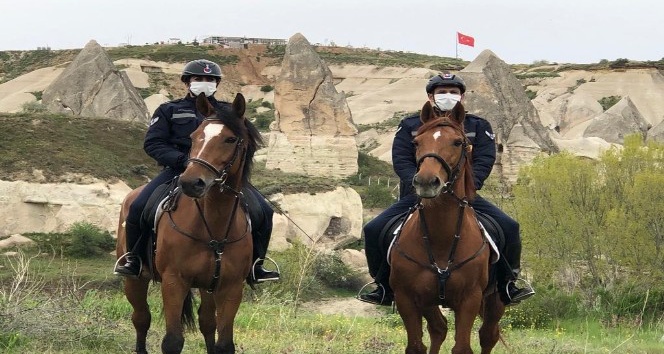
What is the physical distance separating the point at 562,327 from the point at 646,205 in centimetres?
892

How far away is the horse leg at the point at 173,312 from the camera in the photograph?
23.1 feet

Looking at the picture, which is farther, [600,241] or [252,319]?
[600,241]

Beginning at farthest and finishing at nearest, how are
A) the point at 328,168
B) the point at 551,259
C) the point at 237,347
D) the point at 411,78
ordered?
the point at 411,78 → the point at 328,168 → the point at 551,259 → the point at 237,347

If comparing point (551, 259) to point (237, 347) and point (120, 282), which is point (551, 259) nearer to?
point (120, 282)

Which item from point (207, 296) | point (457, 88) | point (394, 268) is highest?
point (457, 88)

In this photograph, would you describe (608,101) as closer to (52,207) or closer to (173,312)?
(52,207)

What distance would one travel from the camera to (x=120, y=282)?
71.8 ft

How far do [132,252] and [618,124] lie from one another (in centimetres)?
5259

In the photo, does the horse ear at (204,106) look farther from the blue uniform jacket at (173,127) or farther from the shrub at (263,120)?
the shrub at (263,120)

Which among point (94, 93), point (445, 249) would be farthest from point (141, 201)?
point (94, 93)

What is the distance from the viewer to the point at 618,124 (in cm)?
5712

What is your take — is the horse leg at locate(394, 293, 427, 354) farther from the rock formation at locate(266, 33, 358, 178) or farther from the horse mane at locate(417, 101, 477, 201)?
the rock formation at locate(266, 33, 358, 178)

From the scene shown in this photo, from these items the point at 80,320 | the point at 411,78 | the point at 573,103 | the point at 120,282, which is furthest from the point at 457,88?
the point at 411,78

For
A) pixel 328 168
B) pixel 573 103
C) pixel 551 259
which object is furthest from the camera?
pixel 573 103
